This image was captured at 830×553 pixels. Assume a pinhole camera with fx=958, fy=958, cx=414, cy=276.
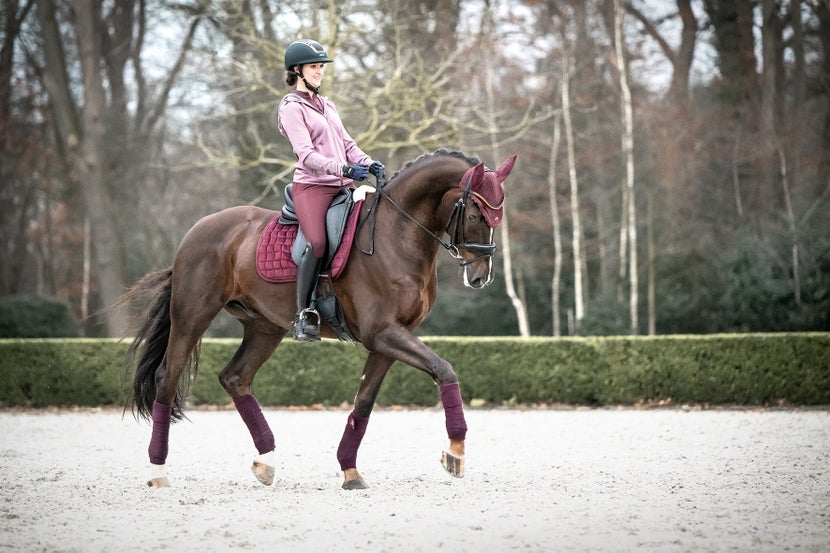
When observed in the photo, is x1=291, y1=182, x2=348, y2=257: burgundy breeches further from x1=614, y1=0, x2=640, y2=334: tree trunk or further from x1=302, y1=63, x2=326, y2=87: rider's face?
x1=614, y1=0, x2=640, y2=334: tree trunk

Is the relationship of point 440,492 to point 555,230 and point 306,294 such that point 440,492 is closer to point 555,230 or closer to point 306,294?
point 306,294

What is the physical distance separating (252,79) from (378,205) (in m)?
10.6

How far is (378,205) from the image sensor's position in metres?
6.53

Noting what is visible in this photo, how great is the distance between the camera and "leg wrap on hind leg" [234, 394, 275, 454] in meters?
6.82

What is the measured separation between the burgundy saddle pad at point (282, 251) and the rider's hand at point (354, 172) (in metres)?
0.32

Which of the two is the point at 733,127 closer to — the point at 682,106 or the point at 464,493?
the point at 682,106

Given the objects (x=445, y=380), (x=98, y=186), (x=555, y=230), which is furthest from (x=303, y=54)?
(x=555, y=230)

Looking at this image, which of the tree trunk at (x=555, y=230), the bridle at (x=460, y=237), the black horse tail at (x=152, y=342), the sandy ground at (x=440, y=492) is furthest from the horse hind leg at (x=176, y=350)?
the tree trunk at (x=555, y=230)

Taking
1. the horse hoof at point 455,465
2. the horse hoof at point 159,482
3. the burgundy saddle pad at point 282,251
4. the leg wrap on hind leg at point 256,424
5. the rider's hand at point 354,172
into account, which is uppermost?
the rider's hand at point 354,172

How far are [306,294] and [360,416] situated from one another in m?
0.91

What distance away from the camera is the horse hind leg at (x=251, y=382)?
22.1 ft

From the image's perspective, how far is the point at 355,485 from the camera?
21.4 feet

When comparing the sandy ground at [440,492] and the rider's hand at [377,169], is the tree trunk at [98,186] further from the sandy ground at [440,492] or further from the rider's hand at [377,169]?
the rider's hand at [377,169]

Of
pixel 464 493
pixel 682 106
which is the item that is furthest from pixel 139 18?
pixel 464 493
